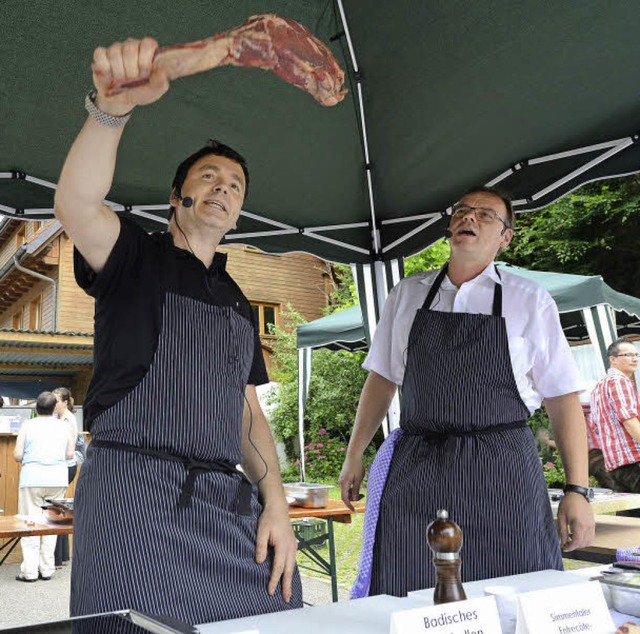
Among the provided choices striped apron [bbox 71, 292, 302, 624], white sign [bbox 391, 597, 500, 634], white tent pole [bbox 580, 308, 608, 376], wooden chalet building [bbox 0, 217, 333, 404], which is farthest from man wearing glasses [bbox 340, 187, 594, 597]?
wooden chalet building [bbox 0, 217, 333, 404]

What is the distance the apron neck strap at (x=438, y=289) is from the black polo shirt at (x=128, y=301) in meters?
0.98

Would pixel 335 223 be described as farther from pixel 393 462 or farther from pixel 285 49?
pixel 285 49

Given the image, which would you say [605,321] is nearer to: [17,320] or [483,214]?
[483,214]

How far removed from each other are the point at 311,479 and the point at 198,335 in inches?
519

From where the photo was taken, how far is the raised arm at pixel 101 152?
1.04 metres

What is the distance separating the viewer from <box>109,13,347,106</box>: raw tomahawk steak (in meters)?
1.06

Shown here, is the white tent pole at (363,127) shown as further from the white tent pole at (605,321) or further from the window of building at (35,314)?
the window of building at (35,314)

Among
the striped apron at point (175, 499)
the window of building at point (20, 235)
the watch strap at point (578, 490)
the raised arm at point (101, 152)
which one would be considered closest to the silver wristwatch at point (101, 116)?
the raised arm at point (101, 152)

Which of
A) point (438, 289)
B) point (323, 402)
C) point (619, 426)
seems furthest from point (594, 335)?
point (323, 402)

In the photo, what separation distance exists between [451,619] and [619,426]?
4.60 metres

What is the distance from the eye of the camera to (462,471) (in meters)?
1.97

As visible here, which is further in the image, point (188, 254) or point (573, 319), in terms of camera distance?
point (573, 319)

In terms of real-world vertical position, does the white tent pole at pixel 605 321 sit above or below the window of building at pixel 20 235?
below

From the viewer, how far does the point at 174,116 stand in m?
2.82
